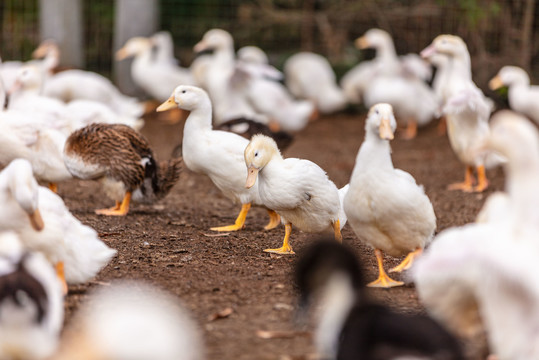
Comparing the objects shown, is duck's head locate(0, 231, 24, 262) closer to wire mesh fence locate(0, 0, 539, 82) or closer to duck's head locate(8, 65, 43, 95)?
duck's head locate(8, 65, 43, 95)

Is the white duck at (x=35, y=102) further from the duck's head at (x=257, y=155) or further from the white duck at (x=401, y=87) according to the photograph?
the white duck at (x=401, y=87)

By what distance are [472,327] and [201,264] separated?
2.21 meters

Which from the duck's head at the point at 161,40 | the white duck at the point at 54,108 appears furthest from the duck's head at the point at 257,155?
the duck's head at the point at 161,40

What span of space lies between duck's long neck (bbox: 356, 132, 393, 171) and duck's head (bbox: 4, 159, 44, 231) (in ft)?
6.47

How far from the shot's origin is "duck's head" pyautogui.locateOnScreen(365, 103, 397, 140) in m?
5.08

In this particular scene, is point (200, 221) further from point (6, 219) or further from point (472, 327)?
point (472, 327)

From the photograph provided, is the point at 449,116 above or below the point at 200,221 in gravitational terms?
above

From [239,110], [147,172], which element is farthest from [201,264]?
[239,110]

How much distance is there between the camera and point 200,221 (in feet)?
25.0

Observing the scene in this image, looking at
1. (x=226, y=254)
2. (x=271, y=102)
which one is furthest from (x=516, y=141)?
(x=271, y=102)

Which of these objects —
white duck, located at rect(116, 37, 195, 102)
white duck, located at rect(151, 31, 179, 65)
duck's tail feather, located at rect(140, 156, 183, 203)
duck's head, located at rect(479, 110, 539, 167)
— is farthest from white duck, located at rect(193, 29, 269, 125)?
duck's head, located at rect(479, 110, 539, 167)

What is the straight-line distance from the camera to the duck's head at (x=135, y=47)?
46.1ft

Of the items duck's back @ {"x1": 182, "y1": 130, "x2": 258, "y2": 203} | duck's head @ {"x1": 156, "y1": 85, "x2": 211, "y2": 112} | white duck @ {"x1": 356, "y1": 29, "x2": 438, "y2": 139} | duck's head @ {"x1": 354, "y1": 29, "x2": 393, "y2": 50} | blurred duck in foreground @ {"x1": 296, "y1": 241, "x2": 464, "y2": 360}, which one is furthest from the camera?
duck's head @ {"x1": 354, "y1": 29, "x2": 393, "y2": 50}

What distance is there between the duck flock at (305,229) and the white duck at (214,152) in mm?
13
